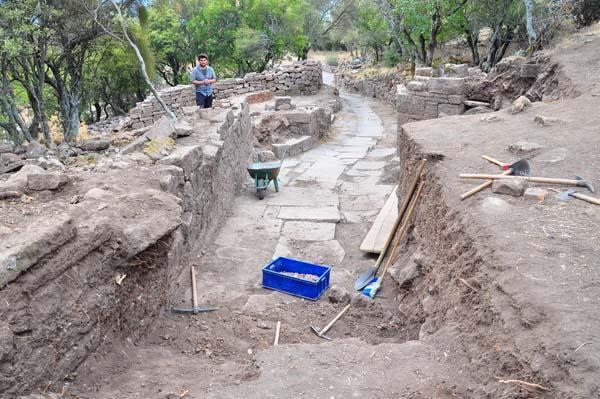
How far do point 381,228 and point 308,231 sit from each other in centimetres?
114

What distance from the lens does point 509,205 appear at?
13.5ft

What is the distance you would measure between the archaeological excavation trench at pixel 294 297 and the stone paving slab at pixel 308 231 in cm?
4

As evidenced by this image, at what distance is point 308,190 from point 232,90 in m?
10.1

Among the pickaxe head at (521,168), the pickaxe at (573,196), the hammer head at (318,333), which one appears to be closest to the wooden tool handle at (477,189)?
the pickaxe head at (521,168)

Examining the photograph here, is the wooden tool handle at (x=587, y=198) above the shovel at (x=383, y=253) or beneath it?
above

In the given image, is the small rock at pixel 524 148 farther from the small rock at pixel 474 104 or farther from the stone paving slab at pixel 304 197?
the small rock at pixel 474 104

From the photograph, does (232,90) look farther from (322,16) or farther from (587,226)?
(587,226)

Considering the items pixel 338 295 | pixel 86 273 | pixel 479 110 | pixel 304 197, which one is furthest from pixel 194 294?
pixel 479 110

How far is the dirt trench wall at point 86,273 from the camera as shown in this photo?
9.25 ft

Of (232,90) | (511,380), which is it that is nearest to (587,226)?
(511,380)

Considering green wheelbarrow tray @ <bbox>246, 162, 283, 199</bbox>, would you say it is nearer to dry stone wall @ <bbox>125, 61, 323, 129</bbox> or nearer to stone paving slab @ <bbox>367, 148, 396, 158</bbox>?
stone paving slab @ <bbox>367, 148, 396, 158</bbox>

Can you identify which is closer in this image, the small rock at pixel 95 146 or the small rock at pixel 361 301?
the small rock at pixel 361 301

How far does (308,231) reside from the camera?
7.60 metres

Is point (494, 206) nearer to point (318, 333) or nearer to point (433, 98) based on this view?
point (318, 333)
